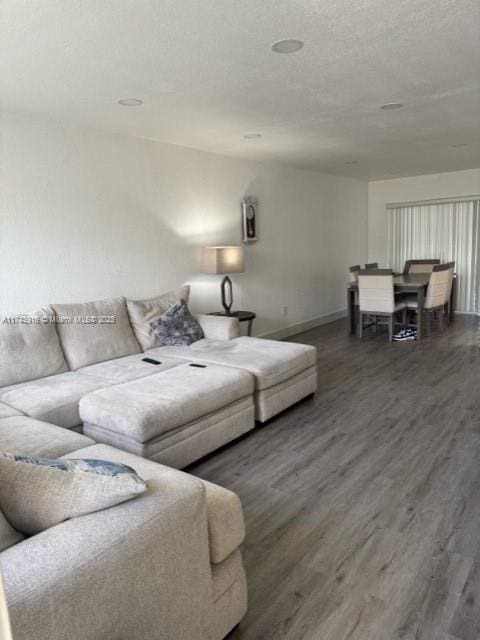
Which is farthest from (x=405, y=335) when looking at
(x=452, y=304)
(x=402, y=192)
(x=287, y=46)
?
(x=287, y=46)

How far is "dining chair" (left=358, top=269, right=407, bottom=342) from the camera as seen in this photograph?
5.85 meters

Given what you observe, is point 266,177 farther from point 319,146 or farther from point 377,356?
point 377,356

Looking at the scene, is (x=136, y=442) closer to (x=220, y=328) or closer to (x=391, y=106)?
(x=220, y=328)

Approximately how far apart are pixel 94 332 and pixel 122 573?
8.71 ft

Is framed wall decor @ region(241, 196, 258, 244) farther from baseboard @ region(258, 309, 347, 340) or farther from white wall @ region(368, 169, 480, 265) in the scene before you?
white wall @ region(368, 169, 480, 265)

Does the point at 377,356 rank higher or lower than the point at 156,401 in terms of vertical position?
lower

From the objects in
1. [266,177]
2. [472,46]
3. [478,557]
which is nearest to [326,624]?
[478,557]

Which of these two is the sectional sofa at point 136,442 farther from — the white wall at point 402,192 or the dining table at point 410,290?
the white wall at point 402,192

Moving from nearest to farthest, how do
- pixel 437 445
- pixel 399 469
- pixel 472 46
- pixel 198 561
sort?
pixel 198 561
pixel 472 46
pixel 399 469
pixel 437 445

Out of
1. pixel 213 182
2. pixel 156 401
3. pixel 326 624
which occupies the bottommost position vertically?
pixel 326 624

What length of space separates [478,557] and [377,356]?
11.3 ft

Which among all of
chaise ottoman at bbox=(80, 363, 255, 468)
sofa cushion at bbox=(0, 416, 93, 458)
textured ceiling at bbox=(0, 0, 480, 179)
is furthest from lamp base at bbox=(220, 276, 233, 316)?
sofa cushion at bbox=(0, 416, 93, 458)

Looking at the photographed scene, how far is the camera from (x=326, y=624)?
5.36ft

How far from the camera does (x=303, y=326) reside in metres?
6.87
